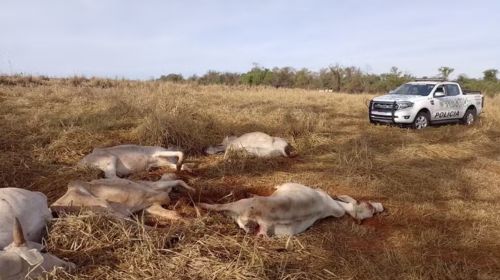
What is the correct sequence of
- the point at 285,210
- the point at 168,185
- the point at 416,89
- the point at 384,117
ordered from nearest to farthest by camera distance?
the point at 285,210, the point at 168,185, the point at 384,117, the point at 416,89

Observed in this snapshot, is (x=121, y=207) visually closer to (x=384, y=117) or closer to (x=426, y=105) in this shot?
(x=384, y=117)

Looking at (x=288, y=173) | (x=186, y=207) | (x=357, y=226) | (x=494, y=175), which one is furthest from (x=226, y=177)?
(x=494, y=175)

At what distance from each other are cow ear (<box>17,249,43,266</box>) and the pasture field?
0.79 ft

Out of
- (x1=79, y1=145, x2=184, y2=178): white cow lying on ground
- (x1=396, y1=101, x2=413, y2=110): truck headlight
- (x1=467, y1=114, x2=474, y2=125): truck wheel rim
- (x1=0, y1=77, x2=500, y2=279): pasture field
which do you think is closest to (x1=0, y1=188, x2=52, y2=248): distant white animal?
(x1=0, y1=77, x2=500, y2=279): pasture field

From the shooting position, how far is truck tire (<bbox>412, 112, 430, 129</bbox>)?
1334 cm

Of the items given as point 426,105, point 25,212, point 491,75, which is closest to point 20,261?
point 25,212

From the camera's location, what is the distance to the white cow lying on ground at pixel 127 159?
20.8ft

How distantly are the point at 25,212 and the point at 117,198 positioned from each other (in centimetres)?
104

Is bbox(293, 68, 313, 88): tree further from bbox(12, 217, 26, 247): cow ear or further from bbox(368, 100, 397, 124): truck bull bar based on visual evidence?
bbox(12, 217, 26, 247): cow ear

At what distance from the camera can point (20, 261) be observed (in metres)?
3.26

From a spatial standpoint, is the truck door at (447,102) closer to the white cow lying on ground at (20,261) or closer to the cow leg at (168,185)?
the cow leg at (168,185)

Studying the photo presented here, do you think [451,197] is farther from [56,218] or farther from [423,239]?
[56,218]

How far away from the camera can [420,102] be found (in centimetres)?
1338

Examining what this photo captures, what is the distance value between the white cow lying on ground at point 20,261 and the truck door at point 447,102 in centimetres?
1254
